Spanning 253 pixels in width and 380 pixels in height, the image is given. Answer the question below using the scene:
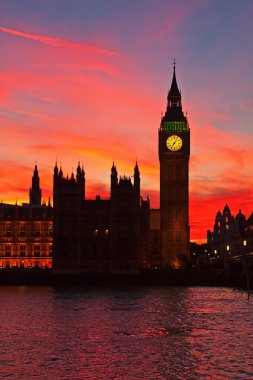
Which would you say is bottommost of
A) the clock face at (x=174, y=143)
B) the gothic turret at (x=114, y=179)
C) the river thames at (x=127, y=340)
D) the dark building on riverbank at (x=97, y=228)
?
the river thames at (x=127, y=340)

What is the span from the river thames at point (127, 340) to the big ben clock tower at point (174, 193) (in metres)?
83.5

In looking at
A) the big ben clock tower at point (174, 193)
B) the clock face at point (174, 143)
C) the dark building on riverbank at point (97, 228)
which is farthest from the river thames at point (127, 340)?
the clock face at point (174, 143)

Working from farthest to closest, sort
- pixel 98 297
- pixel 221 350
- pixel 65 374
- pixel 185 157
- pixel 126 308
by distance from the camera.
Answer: pixel 185 157, pixel 98 297, pixel 126 308, pixel 221 350, pixel 65 374

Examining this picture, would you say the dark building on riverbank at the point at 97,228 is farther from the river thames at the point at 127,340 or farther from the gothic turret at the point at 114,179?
the river thames at the point at 127,340

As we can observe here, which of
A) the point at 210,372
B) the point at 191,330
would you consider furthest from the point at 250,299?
the point at 210,372

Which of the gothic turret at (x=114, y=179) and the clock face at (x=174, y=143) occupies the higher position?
the clock face at (x=174, y=143)

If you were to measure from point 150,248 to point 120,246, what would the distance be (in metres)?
22.6

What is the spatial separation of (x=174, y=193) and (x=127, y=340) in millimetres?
130945

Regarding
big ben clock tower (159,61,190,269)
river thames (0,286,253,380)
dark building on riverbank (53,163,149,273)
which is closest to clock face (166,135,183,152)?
big ben clock tower (159,61,190,269)

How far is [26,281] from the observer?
165500 millimetres

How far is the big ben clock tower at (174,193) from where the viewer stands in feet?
615

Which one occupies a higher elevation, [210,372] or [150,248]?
[150,248]

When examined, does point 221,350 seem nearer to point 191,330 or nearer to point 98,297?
point 191,330

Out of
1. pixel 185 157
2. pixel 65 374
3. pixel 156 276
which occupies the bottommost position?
pixel 65 374
